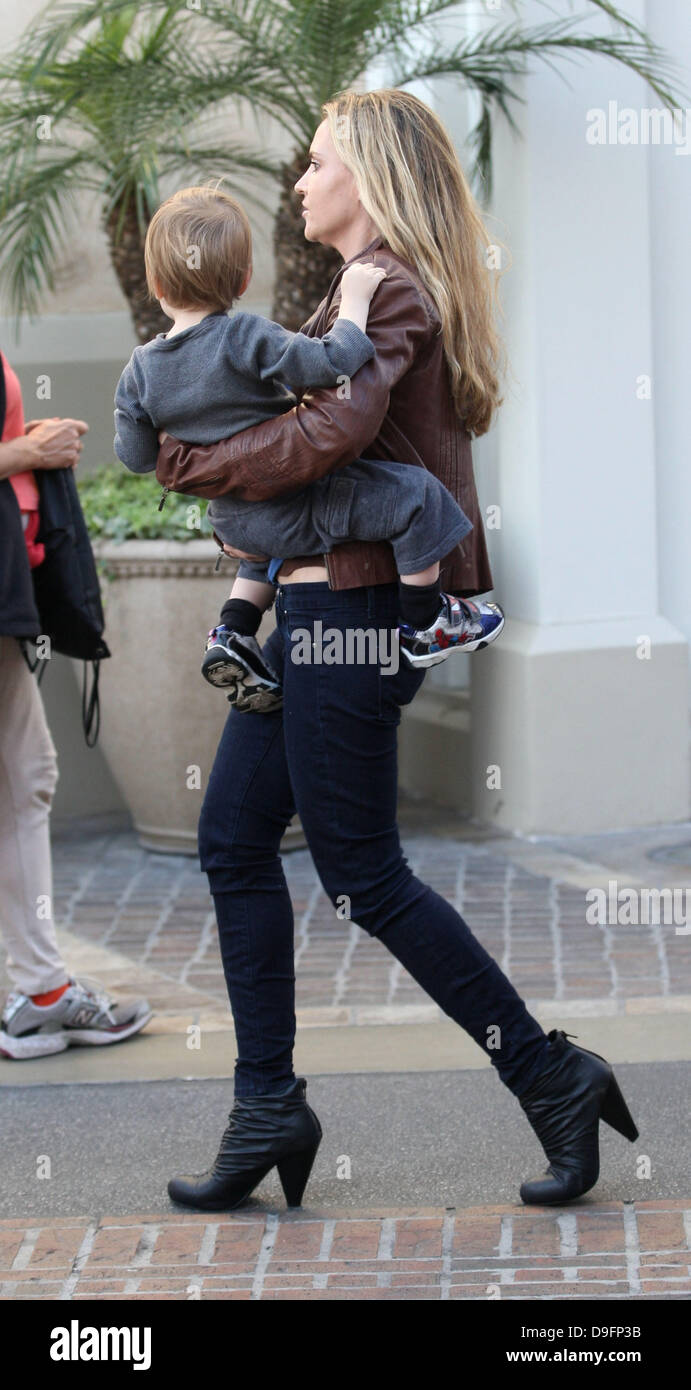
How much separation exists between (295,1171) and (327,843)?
2.09 feet

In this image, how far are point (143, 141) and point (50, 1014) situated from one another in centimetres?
295

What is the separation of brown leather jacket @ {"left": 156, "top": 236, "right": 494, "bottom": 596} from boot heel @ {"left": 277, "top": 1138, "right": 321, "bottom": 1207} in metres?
1.04

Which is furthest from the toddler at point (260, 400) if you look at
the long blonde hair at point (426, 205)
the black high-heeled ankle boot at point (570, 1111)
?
the black high-heeled ankle boot at point (570, 1111)

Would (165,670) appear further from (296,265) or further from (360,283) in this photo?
(360,283)

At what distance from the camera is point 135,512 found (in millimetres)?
5984

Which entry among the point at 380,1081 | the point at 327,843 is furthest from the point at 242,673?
the point at 380,1081

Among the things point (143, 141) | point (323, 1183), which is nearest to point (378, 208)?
point (323, 1183)

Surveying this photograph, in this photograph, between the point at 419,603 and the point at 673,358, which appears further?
the point at 673,358

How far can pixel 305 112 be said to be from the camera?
5.91 meters

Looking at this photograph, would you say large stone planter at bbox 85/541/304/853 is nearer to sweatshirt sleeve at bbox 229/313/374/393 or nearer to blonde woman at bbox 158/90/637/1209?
blonde woman at bbox 158/90/637/1209

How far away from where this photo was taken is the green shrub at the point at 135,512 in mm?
5875

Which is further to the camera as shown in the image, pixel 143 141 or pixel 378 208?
pixel 143 141
